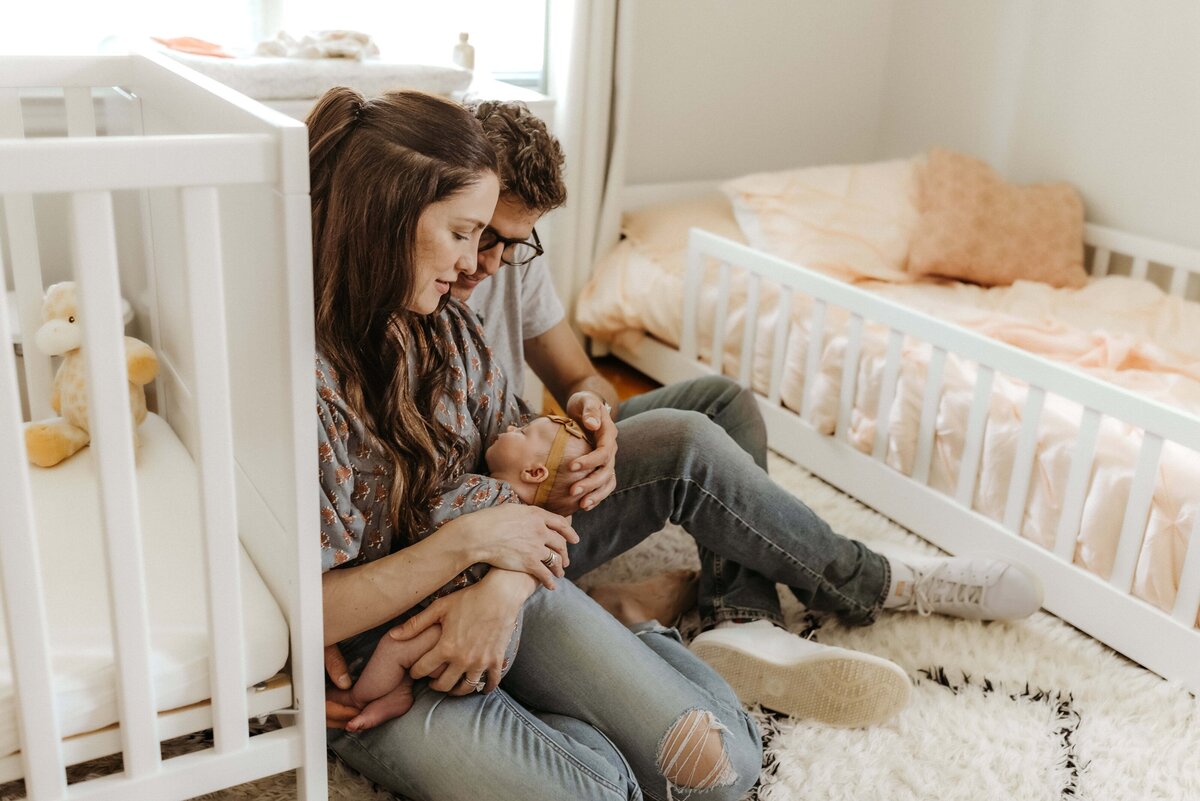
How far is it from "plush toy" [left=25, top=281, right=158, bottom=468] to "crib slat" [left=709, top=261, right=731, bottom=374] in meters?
1.26

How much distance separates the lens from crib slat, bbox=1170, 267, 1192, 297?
2457mm

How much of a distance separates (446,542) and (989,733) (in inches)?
31.3

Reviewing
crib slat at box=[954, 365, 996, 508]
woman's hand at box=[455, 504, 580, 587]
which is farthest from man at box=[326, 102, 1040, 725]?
crib slat at box=[954, 365, 996, 508]

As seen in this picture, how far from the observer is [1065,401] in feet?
6.01

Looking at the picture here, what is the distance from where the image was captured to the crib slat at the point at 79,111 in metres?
1.38

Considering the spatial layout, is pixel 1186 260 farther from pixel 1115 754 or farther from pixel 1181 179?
pixel 1115 754

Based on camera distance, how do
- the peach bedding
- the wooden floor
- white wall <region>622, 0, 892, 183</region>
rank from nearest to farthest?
1. the peach bedding
2. the wooden floor
3. white wall <region>622, 0, 892, 183</region>

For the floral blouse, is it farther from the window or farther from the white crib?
the window

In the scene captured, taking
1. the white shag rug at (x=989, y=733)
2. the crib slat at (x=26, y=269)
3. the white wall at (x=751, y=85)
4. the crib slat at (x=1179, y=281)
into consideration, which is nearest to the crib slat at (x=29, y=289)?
the crib slat at (x=26, y=269)

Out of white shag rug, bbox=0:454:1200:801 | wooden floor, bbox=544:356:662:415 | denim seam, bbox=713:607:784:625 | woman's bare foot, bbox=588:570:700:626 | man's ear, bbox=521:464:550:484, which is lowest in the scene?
white shag rug, bbox=0:454:1200:801

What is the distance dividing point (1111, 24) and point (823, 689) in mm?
1877

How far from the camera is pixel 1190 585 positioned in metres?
1.56

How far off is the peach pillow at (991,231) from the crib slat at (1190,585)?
1.06 m

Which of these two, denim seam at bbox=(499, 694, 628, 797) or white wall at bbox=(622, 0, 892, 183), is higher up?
white wall at bbox=(622, 0, 892, 183)
